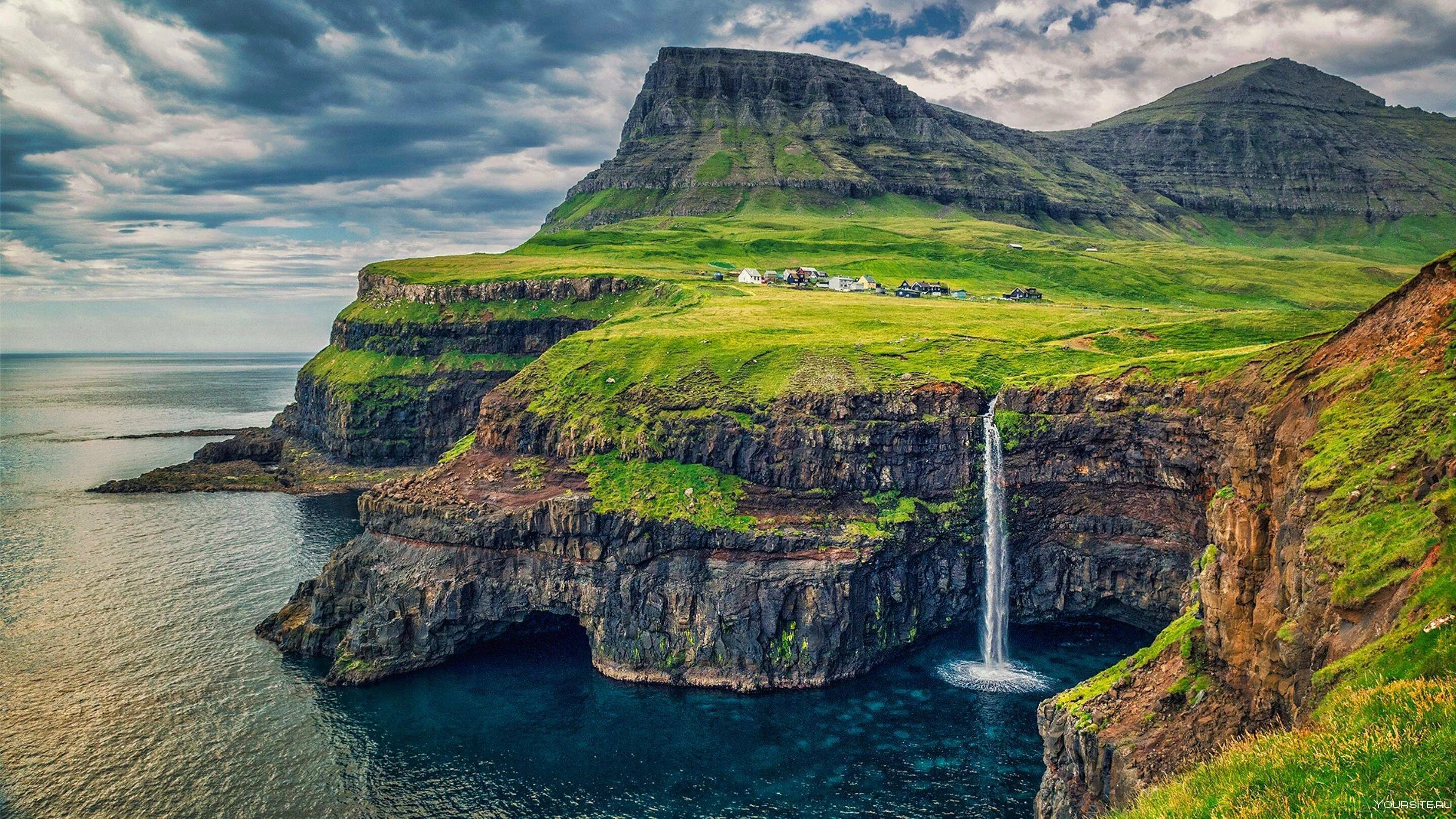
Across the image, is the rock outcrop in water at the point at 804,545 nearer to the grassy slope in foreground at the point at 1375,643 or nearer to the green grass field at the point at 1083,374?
the green grass field at the point at 1083,374

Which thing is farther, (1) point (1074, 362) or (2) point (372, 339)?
(2) point (372, 339)

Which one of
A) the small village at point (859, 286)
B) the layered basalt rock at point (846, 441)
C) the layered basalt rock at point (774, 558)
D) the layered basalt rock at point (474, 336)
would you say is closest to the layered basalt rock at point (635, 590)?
the layered basalt rock at point (774, 558)

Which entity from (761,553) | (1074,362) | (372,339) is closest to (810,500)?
(761,553)

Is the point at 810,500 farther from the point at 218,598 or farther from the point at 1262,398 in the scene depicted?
the point at 218,598

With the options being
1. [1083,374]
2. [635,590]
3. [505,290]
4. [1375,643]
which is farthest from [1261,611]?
[505,290]

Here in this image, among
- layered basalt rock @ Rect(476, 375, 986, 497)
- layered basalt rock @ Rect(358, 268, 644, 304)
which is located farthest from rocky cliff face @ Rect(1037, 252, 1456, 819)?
layered basalt rock @ Rect(358, 268, 644, 304)

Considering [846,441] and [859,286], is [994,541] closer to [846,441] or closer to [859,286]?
[846,441]
